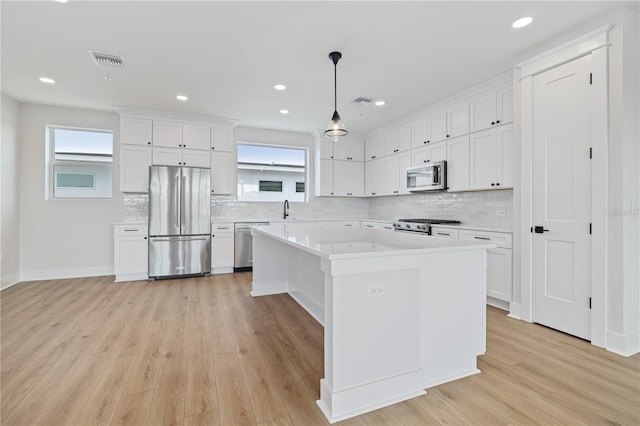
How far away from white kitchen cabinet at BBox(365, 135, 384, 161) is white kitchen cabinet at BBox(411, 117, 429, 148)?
915 mm

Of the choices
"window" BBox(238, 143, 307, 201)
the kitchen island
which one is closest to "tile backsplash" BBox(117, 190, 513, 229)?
"window" BBox(238, 143, 307, 201)

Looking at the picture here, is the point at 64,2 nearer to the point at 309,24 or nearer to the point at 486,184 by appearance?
the point at 309,24

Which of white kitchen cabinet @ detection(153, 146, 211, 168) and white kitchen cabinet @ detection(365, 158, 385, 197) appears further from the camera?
white kitchen cabinet @ detection(365, 158, 385, 197)

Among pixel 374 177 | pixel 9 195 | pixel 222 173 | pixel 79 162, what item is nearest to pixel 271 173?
pixel 222 173

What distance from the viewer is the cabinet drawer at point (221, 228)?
5270mm

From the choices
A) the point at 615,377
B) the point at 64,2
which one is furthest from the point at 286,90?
the point at 615,377

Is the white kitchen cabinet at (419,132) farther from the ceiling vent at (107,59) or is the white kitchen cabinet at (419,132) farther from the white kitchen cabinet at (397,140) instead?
the ceiling vent at (107,59)

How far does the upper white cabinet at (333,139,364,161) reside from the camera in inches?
250

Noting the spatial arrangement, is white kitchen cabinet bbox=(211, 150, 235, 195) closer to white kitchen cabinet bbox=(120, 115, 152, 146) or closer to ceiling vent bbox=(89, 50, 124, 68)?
white kitchen cabinet bbox=(120, 115, 152, 146)

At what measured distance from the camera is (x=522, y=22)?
2.56m

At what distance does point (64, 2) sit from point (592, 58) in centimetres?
431

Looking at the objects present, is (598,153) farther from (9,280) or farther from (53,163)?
(9,280)

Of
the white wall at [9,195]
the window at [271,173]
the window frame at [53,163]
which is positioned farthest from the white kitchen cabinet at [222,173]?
the white wall at [9,195]

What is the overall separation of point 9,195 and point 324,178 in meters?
5.00
